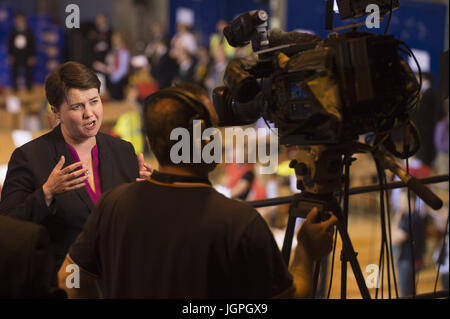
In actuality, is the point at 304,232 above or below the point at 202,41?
below

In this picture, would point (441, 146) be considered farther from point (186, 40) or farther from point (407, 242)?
point (186, 40)

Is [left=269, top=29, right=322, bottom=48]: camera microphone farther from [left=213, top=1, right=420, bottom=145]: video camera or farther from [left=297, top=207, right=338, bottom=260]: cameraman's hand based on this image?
[left=297, top=207, right=338, bottom=260]: cameraman's hand

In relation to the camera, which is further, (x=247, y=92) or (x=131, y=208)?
(x=247, y=92)

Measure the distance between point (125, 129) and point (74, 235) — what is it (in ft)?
15.9

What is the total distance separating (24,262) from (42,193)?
1.38 feet

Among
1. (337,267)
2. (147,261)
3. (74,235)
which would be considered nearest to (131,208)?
(147,261)

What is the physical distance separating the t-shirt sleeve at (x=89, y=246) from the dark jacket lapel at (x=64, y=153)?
426mm

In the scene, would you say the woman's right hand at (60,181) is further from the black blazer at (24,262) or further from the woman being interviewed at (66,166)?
the black blazer at (24,262)

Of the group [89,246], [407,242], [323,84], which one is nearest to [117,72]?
[407,242]

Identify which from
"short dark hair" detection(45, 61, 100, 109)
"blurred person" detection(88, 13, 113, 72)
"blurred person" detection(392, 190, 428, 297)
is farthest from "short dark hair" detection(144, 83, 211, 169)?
"blurred person" detection(88, 13, 113, 72)

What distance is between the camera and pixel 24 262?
131 centimetres
